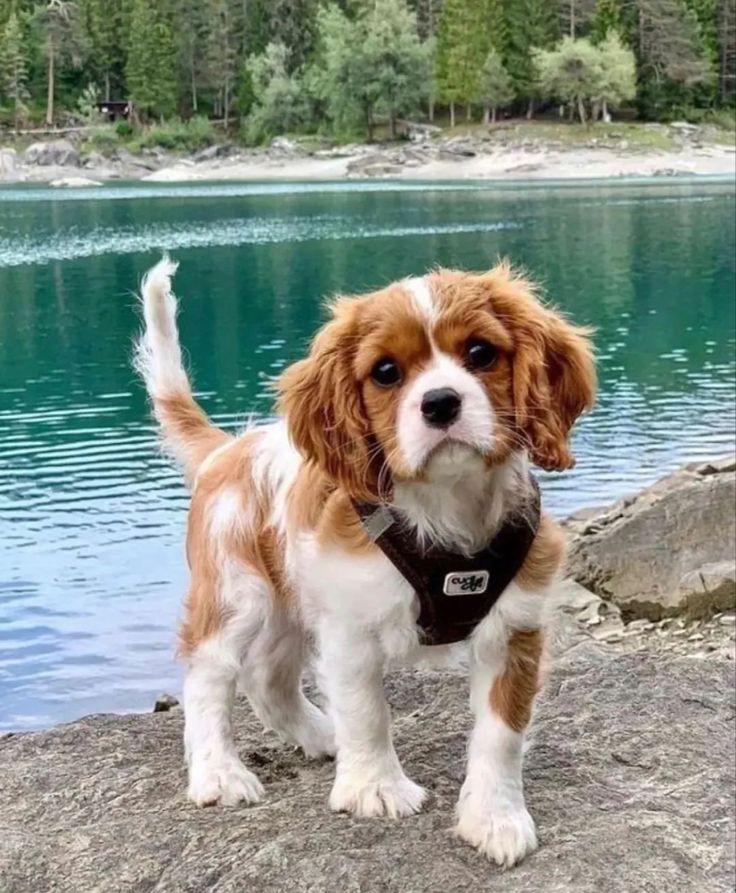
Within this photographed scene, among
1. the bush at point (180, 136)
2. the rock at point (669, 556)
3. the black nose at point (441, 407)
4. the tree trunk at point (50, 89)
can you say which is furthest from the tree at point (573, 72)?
the black nose at point (441, 407)

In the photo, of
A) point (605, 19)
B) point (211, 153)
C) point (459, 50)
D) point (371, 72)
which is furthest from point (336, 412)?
point (605, 19)

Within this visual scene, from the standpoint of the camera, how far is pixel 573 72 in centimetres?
9294

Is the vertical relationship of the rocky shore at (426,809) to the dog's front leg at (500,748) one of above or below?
below

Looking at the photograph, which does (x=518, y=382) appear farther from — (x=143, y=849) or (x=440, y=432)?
(x=143, y=849)

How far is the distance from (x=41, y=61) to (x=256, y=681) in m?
114

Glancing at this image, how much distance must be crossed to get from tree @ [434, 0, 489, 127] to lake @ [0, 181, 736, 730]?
4740 centimetres

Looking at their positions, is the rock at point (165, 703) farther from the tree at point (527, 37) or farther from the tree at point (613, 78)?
the tree at point (527, 37)

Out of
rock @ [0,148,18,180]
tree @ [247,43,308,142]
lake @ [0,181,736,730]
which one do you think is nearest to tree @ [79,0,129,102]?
tree @ [247,43,308,142]

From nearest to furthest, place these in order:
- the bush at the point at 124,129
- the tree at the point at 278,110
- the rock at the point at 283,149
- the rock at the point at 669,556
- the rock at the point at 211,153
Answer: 1. the rock at the point at 669,556
2. the rock at the point at 283,149
3. the rock at the point at 211,153
4. the bush at the point at 124,129
5. the tree at the point at 278,110

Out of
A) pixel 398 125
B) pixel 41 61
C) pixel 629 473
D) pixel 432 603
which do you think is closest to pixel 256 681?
pixel 432 603

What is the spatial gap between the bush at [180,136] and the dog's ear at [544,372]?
96366 mm

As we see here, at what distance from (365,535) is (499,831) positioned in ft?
3.30

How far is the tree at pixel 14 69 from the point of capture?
105m

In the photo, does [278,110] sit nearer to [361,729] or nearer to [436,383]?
[361,729]
